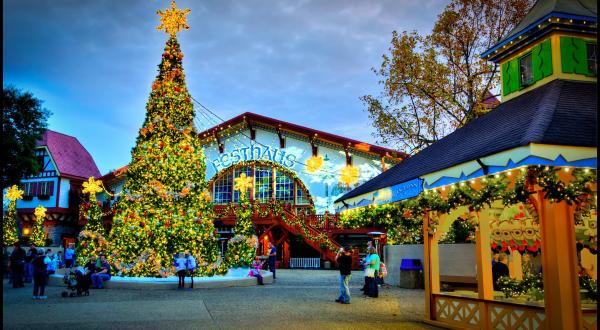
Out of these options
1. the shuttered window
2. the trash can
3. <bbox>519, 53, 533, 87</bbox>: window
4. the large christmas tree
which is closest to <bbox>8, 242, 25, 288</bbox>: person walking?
the large christmas tree

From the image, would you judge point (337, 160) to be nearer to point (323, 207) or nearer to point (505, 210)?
point (323, 207)

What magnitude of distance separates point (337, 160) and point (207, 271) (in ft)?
53.9

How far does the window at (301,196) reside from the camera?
1339 inches

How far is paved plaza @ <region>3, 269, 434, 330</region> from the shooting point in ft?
32.7

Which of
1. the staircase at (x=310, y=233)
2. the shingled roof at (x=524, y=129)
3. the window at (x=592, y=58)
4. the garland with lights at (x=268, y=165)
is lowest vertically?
the staircase at (x=310, y=233)

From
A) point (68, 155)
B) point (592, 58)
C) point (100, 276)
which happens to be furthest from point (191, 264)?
point (68, 155)

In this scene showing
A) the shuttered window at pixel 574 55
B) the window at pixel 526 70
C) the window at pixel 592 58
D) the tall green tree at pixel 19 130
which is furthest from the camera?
the tall green tree at pixel 19 130

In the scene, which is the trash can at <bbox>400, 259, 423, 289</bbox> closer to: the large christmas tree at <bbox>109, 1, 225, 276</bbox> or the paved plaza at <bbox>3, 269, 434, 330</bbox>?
the paved plaza at <bbox>3, 269, 434, 330</bbox>

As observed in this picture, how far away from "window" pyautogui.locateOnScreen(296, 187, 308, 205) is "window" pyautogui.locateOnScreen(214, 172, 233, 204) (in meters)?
5.07

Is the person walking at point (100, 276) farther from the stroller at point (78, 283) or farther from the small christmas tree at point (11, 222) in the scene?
the small christmas tree at point (11, 222)

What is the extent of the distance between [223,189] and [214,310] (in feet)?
81.6

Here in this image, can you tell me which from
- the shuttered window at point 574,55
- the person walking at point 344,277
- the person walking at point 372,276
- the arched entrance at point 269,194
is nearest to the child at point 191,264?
the person walking at point 344,277

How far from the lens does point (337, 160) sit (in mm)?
33594

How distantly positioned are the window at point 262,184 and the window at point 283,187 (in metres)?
0.52
